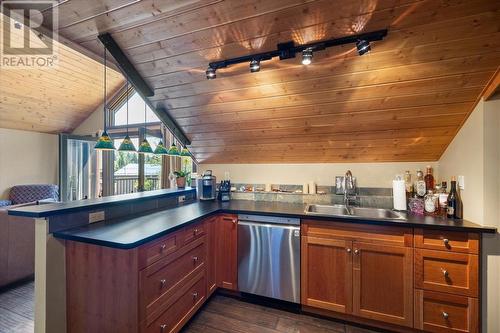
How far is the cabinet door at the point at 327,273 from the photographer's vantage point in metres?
2.01

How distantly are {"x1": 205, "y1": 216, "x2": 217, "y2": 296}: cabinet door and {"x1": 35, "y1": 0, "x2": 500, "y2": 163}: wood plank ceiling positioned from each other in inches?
42.3

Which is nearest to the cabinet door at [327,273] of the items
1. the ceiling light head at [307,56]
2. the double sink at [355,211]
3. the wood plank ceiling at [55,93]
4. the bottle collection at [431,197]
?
the double sink at [355,211]

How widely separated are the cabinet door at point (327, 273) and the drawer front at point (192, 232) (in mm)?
972

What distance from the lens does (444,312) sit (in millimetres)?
1769

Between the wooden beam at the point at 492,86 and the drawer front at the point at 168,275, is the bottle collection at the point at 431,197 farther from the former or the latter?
the drawer front at the point at 168,275

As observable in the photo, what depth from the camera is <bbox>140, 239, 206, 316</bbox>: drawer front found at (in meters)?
1.46

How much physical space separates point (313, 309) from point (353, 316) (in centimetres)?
35

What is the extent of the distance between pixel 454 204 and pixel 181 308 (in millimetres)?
2499

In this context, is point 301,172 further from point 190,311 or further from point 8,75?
point 8,75

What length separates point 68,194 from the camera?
545cm

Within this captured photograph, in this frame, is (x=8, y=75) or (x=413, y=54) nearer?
(x=413, y=54)

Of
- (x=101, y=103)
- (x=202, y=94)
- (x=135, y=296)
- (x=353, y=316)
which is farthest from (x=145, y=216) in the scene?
(x=101, y=103)

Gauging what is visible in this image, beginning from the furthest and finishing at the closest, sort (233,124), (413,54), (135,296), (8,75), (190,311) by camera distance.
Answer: (8,75), (233,124), (190,311), (413,54), (135,296)

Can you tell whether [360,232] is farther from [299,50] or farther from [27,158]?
[27,158]
